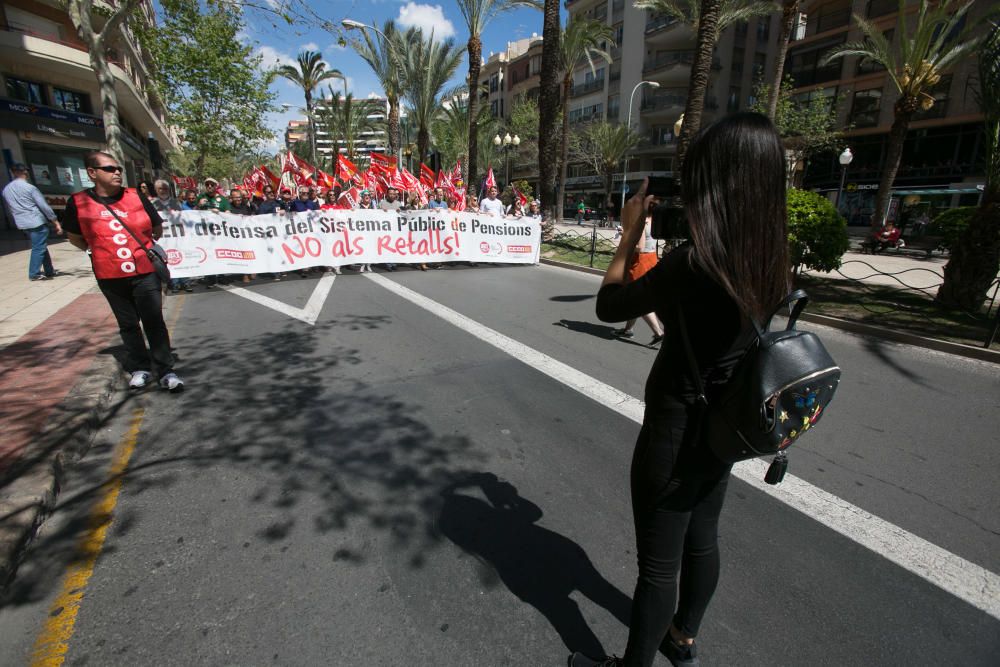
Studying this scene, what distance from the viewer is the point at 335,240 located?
429 inches

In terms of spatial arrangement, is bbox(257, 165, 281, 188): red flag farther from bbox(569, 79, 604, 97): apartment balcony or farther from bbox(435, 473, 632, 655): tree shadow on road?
bbox(569, 79, 604, 97): apartment balcony

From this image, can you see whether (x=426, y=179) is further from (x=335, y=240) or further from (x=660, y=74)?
(x=660, y=74)

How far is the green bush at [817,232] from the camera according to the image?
9047mm

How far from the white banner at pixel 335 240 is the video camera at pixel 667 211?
31.6 ft

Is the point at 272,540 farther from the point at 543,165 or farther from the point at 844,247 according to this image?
the point at 543,165

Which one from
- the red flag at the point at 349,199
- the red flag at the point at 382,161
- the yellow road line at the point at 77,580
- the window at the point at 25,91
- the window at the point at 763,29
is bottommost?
the yellow road line at the point at 77,580

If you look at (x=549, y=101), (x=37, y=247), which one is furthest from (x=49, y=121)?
(x=549, y=101)

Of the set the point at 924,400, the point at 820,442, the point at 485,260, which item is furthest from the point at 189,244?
the point at 924,400

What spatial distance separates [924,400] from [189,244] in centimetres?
1099

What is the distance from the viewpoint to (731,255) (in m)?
1.30

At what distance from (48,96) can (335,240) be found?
64.3ft

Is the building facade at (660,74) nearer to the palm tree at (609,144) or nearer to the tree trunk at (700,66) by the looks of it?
the palm tree at (609,144)

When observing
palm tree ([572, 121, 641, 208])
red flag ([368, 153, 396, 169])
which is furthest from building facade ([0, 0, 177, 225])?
palm tree ([572, 121, 641, 208])

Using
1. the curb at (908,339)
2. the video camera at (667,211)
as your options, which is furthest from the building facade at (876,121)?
the video camera at (667,211)
